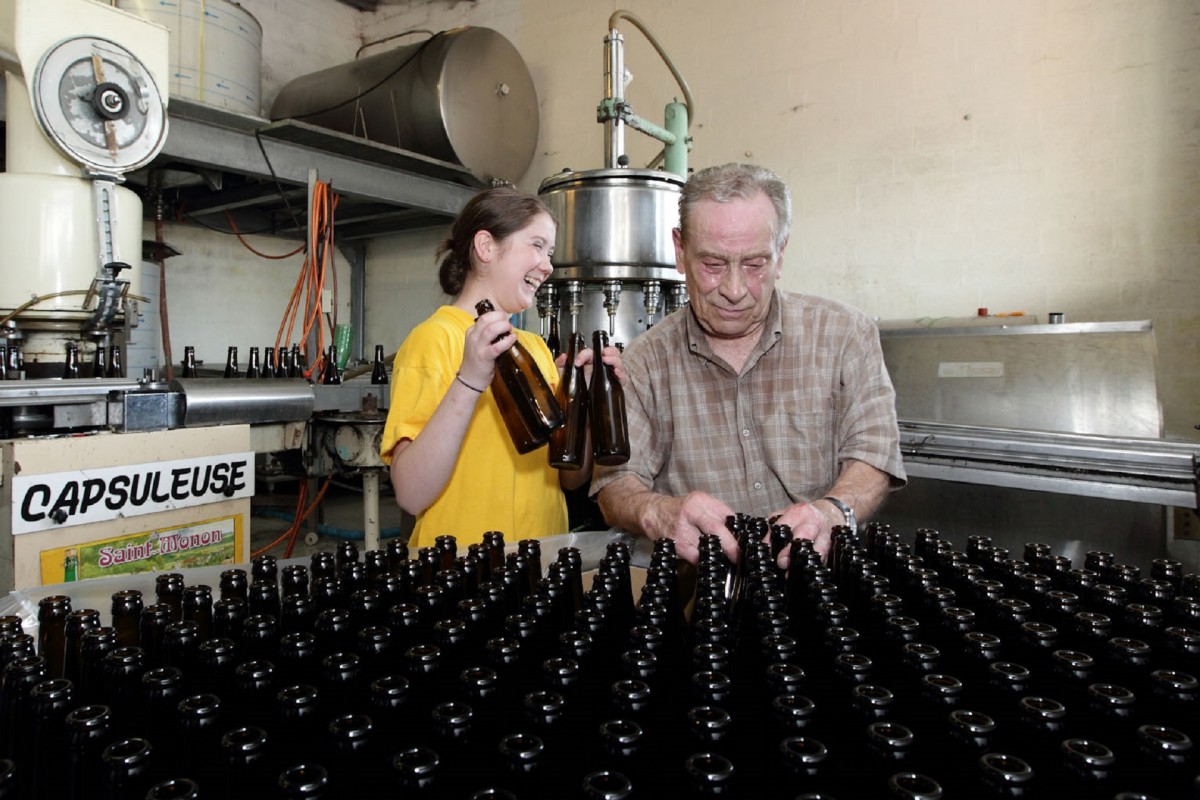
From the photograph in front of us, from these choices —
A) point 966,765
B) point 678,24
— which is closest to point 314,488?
point 678,24

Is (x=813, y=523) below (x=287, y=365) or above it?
below

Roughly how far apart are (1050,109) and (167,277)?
4.94 m

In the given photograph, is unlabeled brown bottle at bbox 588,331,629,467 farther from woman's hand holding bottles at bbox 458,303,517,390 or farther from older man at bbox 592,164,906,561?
woman's hand holding bottles at bbox 458,303,517,390

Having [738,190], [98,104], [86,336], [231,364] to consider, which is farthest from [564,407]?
[231,364]

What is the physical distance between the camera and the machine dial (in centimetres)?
180

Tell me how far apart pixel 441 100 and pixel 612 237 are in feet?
6.75

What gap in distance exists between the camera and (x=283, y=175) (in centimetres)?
324

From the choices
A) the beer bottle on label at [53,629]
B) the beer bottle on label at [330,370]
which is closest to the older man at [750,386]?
the beer bottle on label at [53,629]

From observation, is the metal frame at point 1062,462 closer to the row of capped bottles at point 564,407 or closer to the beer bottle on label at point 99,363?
the row of capped bottles at point 564,407

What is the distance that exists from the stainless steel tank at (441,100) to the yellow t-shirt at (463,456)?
2.73 meters

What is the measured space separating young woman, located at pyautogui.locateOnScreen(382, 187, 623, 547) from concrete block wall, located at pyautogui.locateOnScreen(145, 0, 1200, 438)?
2.36 meters

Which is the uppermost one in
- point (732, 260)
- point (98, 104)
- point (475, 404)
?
point (98, 104)

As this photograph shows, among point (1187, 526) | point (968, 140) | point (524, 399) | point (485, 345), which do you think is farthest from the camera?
point (968, 140)

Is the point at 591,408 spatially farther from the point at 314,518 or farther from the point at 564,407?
the point at 314,518
